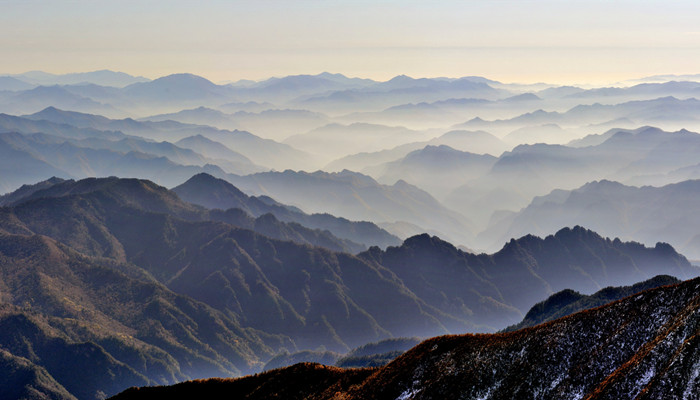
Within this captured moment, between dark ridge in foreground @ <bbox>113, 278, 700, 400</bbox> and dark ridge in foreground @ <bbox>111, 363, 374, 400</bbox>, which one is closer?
dark ridge in foreground @ <bbox>113, 278, 700, 400</bbox>

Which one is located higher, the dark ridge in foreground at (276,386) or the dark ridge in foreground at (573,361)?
the dark ridge in foreground at (573,361)

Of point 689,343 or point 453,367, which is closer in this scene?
point 689,343

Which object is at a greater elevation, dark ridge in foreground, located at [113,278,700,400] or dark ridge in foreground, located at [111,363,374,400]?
dark ridge in foreground, located at [113,278,700,400]

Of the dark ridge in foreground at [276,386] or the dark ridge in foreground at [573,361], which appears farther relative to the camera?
the dark ridge in foreground at [276,386]

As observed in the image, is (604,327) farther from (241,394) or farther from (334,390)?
(241,394)

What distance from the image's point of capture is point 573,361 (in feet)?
220

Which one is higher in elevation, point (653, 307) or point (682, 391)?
point (653, 307)

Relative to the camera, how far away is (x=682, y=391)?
51.5 meters

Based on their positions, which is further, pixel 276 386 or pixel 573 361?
pixel 276 386

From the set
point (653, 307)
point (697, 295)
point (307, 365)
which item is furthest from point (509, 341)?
point (307, 365)

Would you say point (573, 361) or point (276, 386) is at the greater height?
point (573, 361)

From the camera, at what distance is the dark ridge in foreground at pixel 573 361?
55719mm

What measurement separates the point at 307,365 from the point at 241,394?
951cm

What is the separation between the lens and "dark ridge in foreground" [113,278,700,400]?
183ft
